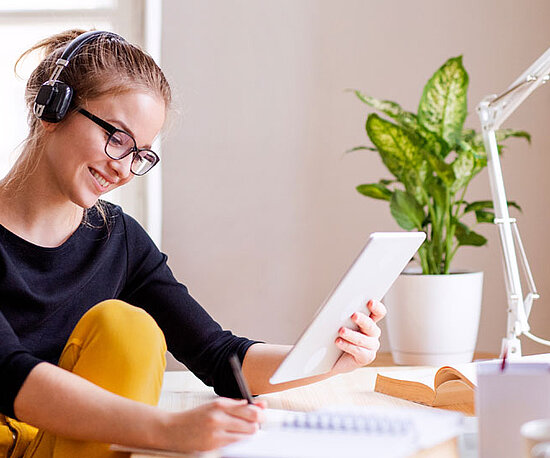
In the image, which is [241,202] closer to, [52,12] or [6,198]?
[52,12]

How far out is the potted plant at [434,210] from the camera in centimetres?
160

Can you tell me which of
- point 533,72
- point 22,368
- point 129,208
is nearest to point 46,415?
point 22,368

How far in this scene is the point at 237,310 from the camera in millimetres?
2123

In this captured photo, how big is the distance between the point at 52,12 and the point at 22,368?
62.1 inches

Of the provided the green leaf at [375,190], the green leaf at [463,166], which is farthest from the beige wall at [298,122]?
the green leaf at [463,166]

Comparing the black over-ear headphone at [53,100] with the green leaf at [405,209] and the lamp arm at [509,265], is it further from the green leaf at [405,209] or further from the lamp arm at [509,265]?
the green leaf at [405,209]

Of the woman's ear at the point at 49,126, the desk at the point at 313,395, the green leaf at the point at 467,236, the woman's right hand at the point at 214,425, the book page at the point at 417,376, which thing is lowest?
the desk at the point at 313,395

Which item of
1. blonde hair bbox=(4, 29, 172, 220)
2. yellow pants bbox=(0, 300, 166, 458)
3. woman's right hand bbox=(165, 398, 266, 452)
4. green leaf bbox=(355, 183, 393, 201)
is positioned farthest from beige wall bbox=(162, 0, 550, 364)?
woman's right hand bbox=(165, 398, 266, 452)

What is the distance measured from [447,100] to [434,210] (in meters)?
0.25

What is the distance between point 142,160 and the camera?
107cm

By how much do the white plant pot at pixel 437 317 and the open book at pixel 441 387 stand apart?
492 millimetres

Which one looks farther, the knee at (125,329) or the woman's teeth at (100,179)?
the woman's teeth at (100,179)

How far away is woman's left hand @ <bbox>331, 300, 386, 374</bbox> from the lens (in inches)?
37.8

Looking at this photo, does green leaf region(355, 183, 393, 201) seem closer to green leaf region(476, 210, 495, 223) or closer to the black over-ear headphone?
green leaf region(476, 210, 495, 223)
